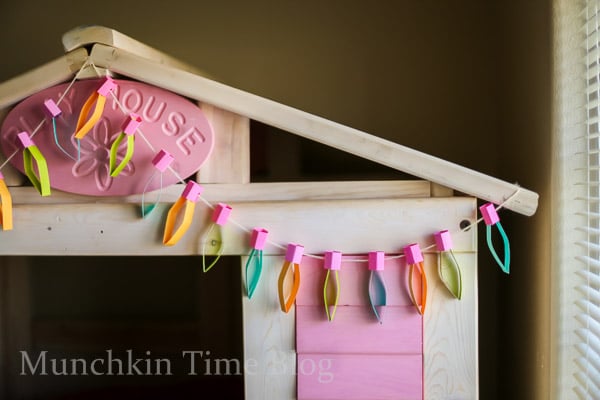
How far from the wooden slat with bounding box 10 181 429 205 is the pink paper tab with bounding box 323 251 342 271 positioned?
11 centimetres

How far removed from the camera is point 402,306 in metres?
1.04

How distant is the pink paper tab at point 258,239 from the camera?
103 centimetres

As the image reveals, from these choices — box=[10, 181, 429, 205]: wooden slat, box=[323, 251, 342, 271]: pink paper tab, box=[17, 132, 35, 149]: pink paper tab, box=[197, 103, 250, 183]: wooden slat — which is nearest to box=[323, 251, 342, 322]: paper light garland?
box=[323, 251, 342, 271]: pink paper tab

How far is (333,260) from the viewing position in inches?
40.4

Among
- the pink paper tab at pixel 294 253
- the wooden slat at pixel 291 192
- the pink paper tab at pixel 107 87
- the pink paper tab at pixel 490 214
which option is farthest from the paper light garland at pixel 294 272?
the pink paper tab at pixel 107 87

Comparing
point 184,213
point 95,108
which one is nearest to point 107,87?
point 95,108

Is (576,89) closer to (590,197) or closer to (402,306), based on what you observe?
(590,197)

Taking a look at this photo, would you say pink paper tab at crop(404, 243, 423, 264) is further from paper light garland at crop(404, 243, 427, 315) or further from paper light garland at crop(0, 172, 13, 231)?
paper light garland at crop(0, 172, 13, 231)

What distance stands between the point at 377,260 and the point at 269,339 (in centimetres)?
26

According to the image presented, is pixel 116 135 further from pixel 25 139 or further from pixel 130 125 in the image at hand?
pixel 25 139

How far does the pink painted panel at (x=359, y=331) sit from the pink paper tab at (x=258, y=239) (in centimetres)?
14

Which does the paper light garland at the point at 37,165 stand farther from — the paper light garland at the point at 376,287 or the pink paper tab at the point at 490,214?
the pink paper tab at the point at 490,214

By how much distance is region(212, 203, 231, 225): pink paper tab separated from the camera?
1.04 meters

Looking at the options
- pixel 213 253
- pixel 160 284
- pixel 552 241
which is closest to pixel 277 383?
pixel 213 253
